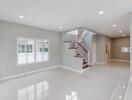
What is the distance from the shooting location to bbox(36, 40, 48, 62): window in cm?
587

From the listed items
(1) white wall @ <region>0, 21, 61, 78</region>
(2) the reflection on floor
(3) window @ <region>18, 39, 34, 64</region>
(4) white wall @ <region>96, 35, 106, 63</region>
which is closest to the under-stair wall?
(4) white wall @ <region>96, 35, 106, 63</region>

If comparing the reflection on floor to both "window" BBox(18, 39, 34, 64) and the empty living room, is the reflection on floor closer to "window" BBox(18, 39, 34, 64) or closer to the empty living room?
the empty living room

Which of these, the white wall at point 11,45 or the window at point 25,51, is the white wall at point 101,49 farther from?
the window at point 25,51

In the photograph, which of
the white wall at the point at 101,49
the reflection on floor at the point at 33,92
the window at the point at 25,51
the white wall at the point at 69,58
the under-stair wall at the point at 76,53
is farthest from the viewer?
the white wall at the point at 101,49

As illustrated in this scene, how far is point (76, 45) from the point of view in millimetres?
6750

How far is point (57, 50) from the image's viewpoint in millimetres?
6980

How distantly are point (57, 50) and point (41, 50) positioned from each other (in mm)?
1296

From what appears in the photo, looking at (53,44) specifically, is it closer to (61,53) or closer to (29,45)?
(61,53)

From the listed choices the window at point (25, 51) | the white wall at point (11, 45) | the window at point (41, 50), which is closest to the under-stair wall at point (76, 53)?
the window at point (41, 50)

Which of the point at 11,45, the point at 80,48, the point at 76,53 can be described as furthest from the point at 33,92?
the point at 80,48

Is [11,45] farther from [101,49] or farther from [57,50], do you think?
[101,49]

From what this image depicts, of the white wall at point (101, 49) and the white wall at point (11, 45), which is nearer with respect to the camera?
the white wall at point (11, 45)

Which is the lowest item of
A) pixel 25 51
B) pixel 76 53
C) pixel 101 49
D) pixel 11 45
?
pixel 76 53

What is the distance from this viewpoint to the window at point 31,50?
5.01 meters
